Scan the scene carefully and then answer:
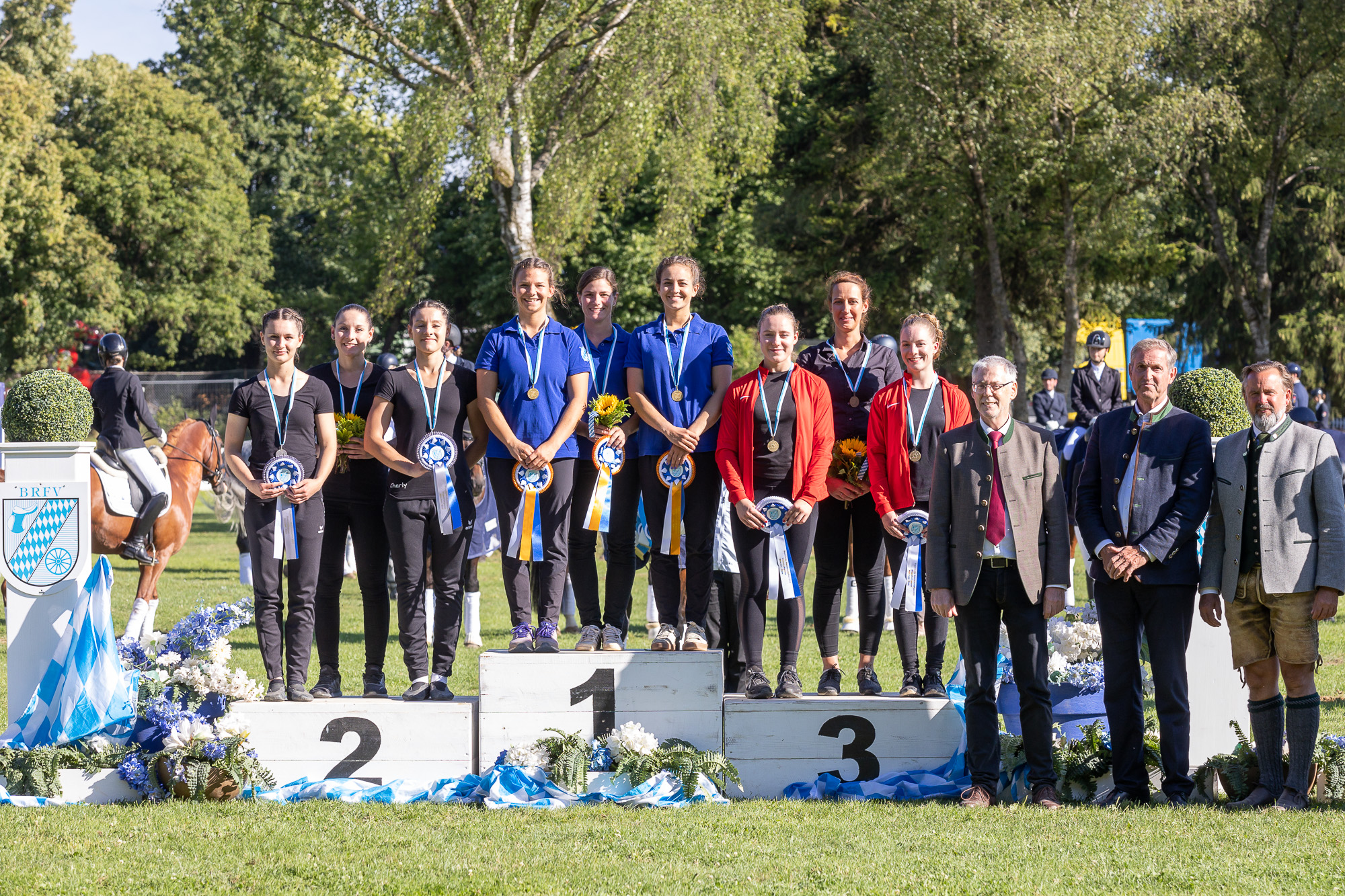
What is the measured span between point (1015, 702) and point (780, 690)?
1.27 meters

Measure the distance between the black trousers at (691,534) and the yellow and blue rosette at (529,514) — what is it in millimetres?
533

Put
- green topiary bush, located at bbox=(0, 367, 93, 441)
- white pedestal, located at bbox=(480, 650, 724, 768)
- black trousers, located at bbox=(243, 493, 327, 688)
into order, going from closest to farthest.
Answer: white pedestal, located at bbox=(480, 650, 724, 768), black trousers, located at bbox=(243, 493, 327, 688), green topiary bush, located at bbox=(0, 367, 93, 441)

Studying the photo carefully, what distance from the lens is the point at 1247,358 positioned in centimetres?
3141

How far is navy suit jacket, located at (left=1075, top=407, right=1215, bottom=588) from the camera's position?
5.68 metres

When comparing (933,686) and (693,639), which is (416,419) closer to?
(693,639)

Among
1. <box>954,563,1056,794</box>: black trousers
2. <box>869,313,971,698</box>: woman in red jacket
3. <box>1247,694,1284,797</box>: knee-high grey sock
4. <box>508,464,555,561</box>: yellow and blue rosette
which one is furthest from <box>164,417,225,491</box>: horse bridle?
<box>1247,694,1284,797</box>: knee-high grey sock

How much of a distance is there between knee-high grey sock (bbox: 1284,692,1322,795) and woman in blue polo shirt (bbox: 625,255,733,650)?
2.74 m

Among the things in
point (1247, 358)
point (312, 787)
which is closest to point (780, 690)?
point (312, 787)

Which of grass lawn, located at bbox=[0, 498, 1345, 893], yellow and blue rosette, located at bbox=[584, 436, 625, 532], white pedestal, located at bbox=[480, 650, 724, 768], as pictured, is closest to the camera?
grass lawn, located at bbox=[0, 498, 1345, 893]

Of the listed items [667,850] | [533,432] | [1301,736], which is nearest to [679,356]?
[533,432]

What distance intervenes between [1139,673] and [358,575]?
3886 mm

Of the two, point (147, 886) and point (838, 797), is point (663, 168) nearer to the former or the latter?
point (838, 797)

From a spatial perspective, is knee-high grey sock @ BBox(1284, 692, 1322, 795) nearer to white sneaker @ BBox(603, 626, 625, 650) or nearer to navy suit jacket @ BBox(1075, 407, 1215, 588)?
navy suit jacket @ BBox(1075, 407, 1215, 588)

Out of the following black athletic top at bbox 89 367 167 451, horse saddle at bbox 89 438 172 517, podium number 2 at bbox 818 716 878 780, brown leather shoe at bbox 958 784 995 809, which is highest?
black athletic top at bbox 89 367 167 451
